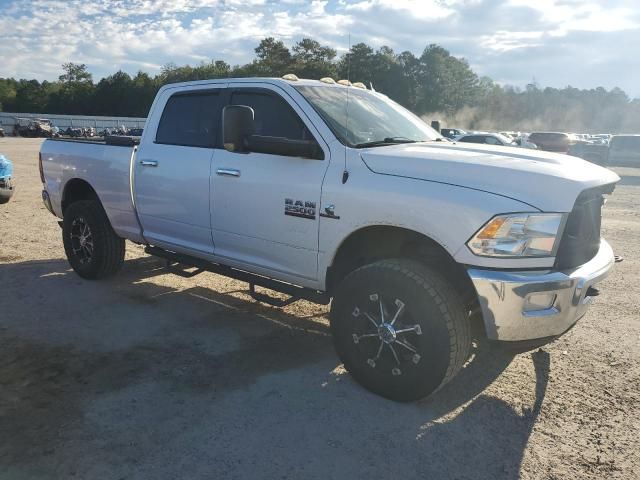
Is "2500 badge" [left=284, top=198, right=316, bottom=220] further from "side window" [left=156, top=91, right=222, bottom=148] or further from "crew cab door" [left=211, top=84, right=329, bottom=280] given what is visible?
"side window" [left=156, top=91, right=222, bottom=148]

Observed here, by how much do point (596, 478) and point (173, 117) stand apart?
4.24m

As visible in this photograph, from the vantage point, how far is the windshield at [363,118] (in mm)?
3840

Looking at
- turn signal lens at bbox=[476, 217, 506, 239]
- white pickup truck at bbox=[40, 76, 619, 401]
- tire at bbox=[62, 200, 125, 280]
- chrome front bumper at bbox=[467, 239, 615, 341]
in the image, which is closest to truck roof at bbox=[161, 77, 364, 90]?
white pickup truck at bbox=[40, 76, 619, 401]

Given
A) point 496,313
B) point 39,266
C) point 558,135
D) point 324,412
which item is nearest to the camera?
point 496,313

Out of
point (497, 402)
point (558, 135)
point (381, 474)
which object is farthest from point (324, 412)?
point (558, 135)

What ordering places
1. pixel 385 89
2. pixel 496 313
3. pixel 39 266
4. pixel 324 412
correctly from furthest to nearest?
pixel 385 89, pixel 39 266, pixel 324 412, pixel 496 313

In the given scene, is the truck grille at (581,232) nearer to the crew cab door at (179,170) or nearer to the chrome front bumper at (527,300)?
the chrome front bumper at (527,300)

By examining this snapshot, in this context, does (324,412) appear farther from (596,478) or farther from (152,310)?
(152,310)

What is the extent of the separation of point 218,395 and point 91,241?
116 inches

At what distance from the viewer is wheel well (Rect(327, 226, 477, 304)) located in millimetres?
3323

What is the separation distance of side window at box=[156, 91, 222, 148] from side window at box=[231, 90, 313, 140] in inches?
12.6

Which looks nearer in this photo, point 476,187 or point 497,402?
point 476,187

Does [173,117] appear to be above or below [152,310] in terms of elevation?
above

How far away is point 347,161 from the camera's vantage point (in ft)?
11.6
